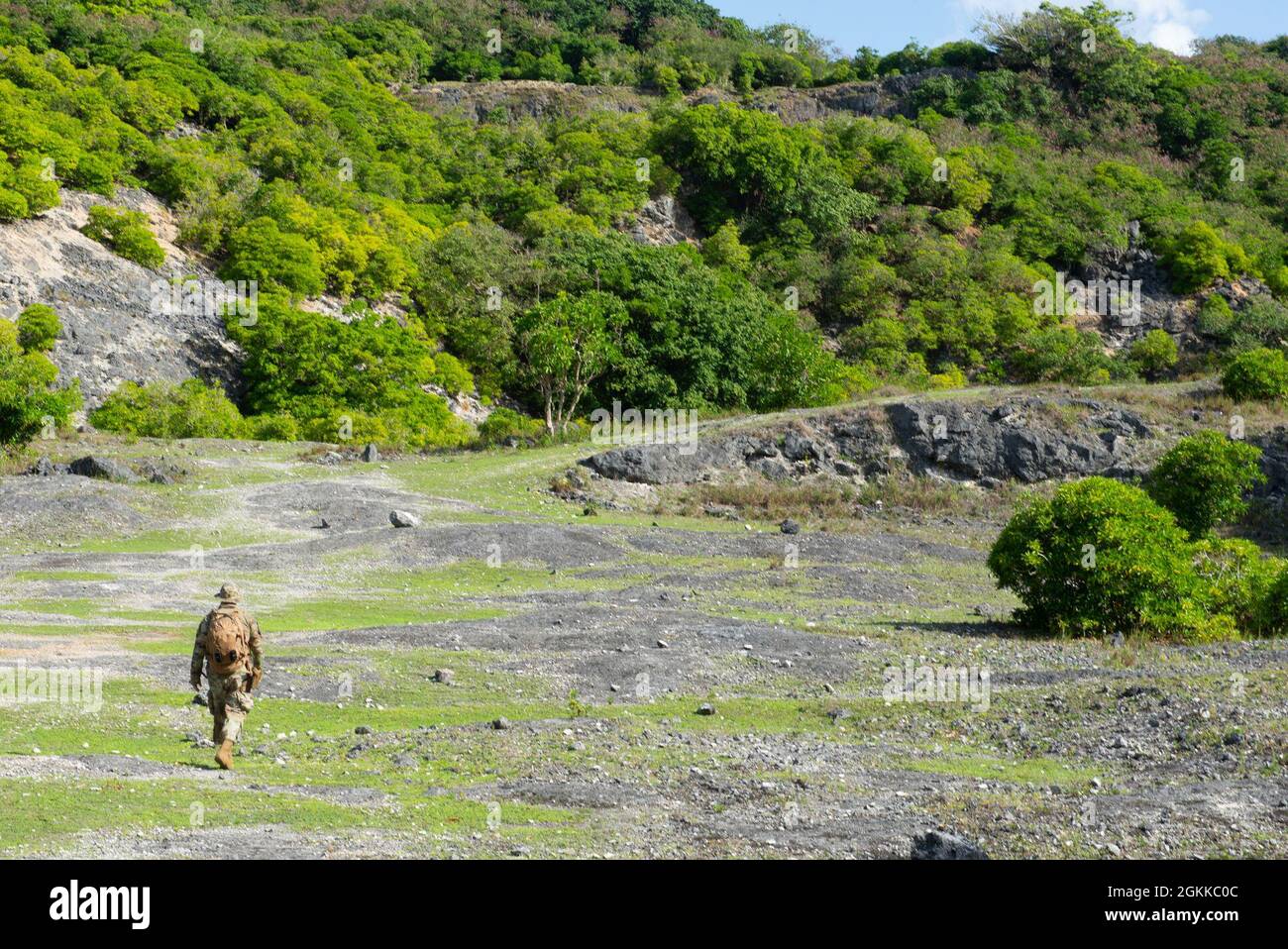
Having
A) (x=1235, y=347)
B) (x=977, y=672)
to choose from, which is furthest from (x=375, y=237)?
(x=977, y=672)

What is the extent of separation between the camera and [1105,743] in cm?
1330

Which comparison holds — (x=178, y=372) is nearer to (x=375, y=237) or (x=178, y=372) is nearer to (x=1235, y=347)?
(x=375, y=237)

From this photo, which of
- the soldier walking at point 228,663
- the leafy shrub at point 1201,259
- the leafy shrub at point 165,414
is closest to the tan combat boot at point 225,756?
the soldier walking at point 228,663

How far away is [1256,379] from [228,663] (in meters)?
41.6

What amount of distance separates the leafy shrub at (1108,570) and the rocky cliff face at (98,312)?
38.6m

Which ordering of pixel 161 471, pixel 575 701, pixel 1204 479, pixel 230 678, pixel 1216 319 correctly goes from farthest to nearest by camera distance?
pixel 1216 319, pixel 161 471, pixel 1204 479, pixel 575 701, pixel 230 678

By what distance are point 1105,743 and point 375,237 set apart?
57907 millimetres

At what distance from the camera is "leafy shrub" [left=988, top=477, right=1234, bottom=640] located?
69.8ft

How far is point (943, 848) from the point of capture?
8922mm

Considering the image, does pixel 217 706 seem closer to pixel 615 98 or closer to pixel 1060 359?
pixel 1060 359

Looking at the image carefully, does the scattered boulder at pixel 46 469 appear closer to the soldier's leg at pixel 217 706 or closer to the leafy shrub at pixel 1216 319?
the soldier's leg at pixel 217 706

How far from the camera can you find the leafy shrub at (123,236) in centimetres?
5859

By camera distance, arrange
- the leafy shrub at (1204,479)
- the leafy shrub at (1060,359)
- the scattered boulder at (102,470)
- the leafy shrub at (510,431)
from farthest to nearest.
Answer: the leafy shrub at (1060,359) < the leafy shrub at (510,431) < the scattered boulder at (102,470) < the leafy shrub at (1204,479)

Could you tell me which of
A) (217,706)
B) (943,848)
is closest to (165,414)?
(217,706)
